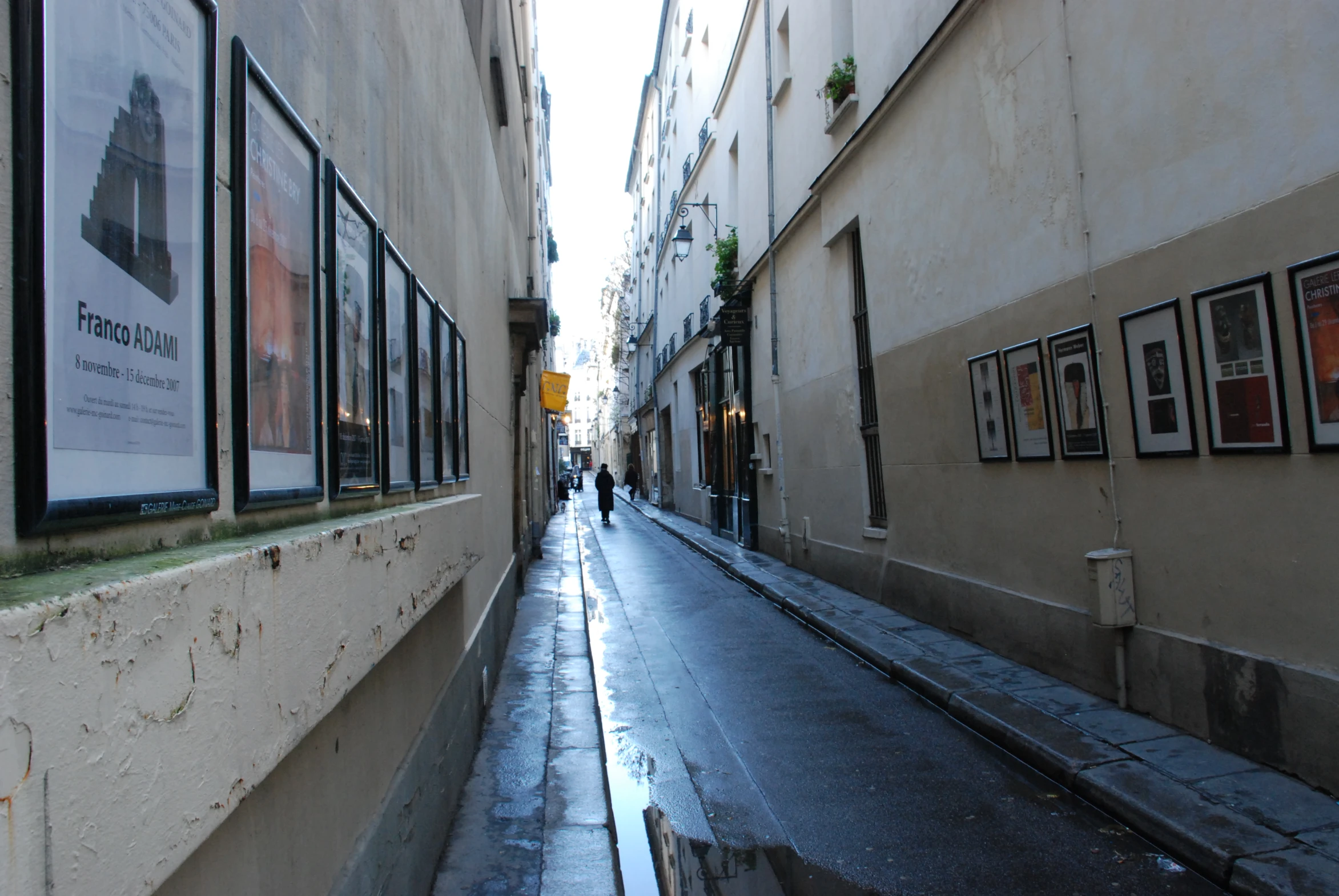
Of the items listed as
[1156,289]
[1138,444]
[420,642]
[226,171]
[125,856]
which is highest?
[1156,289]

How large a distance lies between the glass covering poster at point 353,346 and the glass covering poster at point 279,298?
0.25 m

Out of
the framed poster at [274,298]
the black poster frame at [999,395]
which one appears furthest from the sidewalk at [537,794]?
the black poster frame at [999,395]

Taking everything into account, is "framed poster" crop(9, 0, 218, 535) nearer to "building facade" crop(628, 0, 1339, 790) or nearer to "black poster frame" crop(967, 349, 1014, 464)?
"building facade" crop(628, 0, 1339, 790)

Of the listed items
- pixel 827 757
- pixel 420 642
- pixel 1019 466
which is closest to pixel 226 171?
pixel 420 642

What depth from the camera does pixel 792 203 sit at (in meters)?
13.5

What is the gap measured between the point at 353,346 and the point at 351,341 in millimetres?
24

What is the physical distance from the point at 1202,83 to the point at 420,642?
206 inches

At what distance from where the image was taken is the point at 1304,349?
4.19 meters

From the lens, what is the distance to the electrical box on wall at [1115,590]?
5512 millimetres

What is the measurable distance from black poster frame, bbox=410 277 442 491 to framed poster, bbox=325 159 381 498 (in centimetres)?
64

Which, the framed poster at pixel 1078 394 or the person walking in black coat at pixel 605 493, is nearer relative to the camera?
the framed poster at pixel 1078 394

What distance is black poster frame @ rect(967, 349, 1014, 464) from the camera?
7090 mm

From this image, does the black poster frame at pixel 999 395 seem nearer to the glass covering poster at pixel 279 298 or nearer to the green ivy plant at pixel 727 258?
the glass covering poster at pixel 279 298

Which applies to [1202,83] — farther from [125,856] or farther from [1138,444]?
[125,856]
